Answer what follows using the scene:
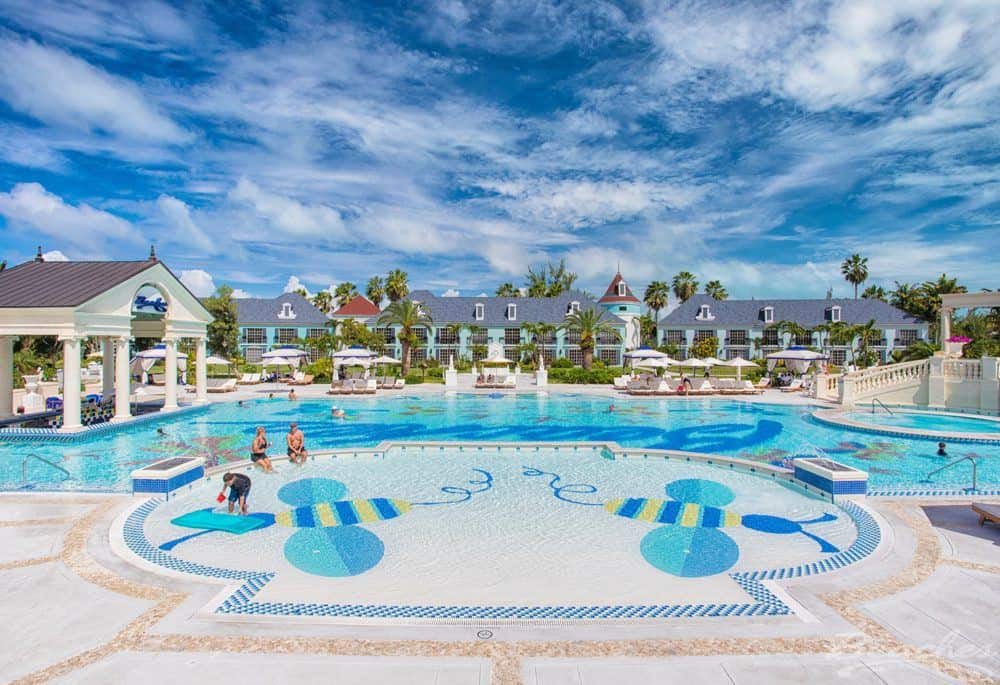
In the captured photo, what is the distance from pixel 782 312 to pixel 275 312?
55.1 metres

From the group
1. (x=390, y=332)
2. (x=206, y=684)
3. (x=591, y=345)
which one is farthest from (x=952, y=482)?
(x=390, y=332)

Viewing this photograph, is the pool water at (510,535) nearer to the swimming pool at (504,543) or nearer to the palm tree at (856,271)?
the swimming pool at (504,543)

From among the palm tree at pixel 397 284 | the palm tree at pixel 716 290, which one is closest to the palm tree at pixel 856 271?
the palm tree at pixel 716 290

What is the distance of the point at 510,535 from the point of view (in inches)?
412

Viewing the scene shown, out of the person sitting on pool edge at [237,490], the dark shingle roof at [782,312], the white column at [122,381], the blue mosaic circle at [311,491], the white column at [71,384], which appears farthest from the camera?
the dark shingle roof at [782,312]

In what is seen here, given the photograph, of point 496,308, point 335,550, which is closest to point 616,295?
point 496,308

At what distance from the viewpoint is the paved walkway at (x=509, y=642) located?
561cm

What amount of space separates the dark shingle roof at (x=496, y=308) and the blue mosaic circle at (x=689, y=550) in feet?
168

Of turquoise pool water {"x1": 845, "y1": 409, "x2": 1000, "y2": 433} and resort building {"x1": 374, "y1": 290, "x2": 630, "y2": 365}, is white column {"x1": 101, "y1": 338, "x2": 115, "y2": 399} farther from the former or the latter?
turquoise pool water {"x1": 845, "y1": 409, "x2": 1000, "y2": 433}

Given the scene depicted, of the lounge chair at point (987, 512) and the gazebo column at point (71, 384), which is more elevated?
the gazebo column at point (71, 384)

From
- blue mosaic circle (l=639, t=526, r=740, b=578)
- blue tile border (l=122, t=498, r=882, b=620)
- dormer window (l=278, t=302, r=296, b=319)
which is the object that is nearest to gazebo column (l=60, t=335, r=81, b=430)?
blue tile border (l=122, t=498, r=882, b=620)

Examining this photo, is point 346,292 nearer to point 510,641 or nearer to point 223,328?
point 223,328

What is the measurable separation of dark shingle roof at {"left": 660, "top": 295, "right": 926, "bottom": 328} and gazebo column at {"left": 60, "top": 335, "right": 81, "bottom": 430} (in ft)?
185

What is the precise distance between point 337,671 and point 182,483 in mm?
8829
